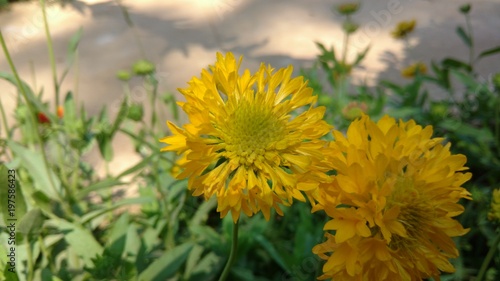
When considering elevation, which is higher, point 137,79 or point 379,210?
point 137,79

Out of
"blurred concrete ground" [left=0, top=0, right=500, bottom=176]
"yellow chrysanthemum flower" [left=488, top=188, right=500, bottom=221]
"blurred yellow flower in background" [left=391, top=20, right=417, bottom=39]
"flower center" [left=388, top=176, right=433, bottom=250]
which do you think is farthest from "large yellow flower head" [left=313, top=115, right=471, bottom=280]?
"blurred concrete ground" [left=0, top=0, right=500, bottom=176]

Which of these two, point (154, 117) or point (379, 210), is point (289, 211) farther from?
point (379, 210)

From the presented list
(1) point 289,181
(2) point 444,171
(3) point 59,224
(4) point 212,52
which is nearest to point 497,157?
(2) point 444,171

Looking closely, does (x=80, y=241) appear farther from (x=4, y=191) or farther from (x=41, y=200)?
(x=4, y=191)

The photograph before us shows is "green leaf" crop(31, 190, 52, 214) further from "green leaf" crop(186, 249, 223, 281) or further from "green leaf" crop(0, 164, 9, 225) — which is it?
"green leaf" crop(186, 249, 223, 281)

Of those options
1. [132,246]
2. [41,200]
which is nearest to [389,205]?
[132,246]
